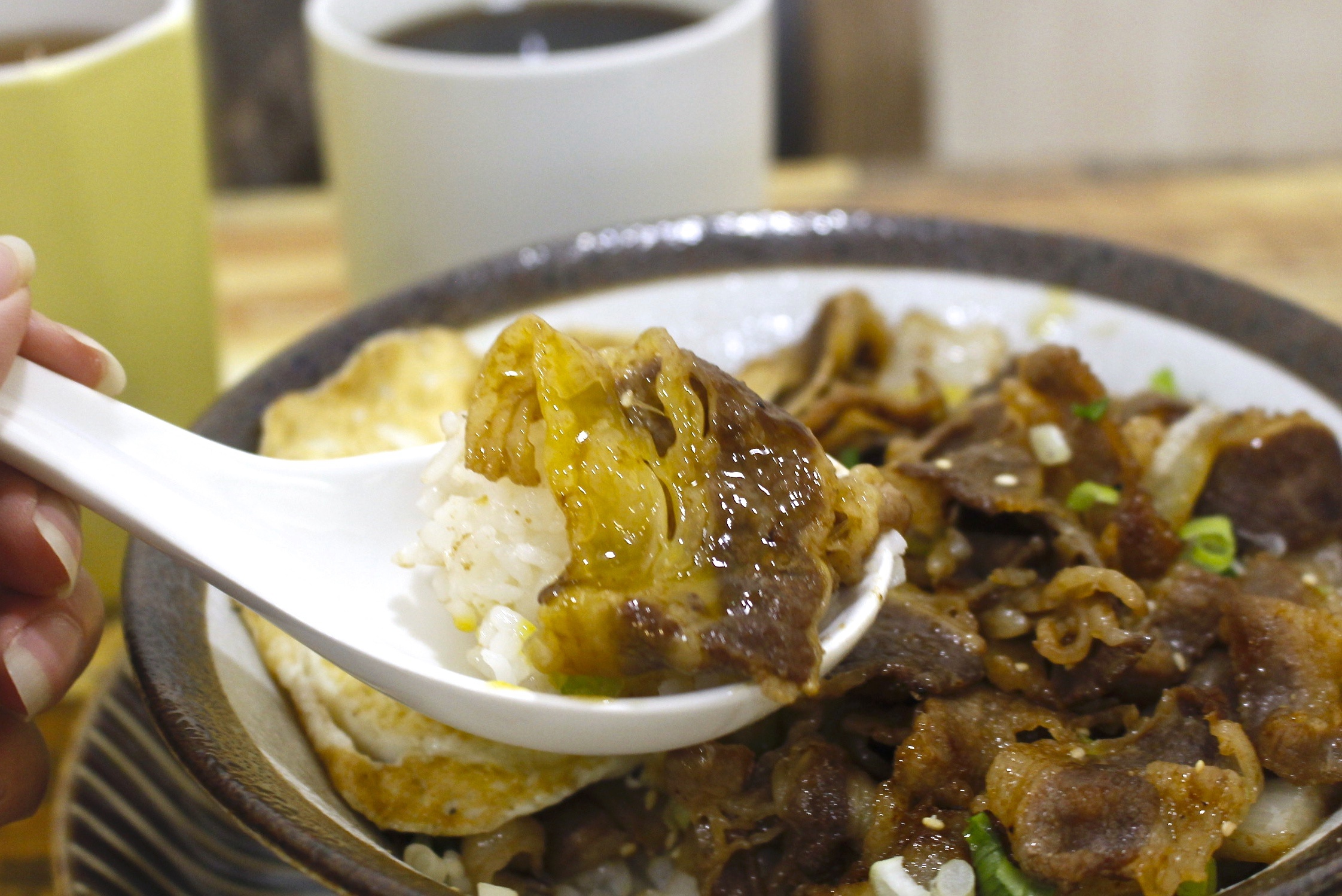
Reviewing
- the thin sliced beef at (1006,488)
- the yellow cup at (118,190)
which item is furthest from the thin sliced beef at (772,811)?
the yellow cup at (118,190)

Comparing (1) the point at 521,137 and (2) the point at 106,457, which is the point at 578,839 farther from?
(1) the point at 521,137

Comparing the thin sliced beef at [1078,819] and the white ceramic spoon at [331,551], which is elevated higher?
the white ceramic spoon at [331,551]

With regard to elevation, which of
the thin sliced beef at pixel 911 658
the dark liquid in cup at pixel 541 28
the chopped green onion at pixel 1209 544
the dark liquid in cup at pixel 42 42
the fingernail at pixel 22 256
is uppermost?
the fingernail at pixel 22 256

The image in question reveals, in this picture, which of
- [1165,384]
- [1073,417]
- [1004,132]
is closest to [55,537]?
[1073,417]

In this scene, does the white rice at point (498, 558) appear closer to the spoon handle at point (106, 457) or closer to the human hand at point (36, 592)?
the spoon handle at point (106, 457)

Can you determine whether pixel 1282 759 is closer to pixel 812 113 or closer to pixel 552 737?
pixel 552 737

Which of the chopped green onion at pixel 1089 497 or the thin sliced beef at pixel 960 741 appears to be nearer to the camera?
the thin sliced beef at pixel 960 741

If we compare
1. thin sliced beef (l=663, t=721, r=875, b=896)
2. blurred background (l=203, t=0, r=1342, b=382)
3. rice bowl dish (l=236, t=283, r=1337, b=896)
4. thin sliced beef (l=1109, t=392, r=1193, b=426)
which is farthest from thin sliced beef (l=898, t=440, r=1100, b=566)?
blurred background (l=203, t=0, r=1342, b=382)
